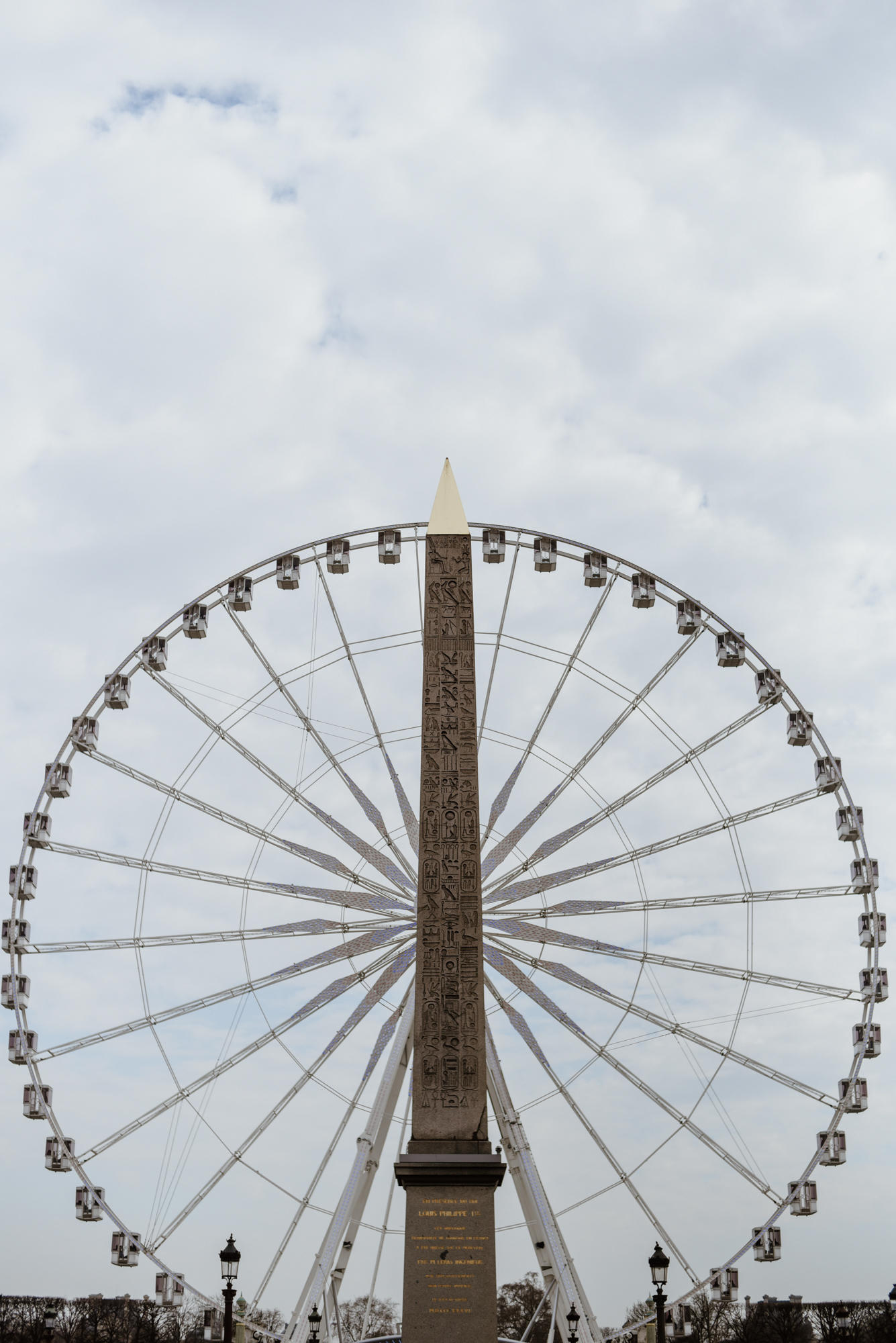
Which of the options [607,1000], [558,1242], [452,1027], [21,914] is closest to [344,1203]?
[558,1242]

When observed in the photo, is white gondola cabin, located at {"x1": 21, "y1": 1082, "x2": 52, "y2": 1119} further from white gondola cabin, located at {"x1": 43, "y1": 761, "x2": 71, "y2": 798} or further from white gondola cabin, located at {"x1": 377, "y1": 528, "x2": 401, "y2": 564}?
white gondola cabin, located at {"x1": 377, "y1": 528, "x2": 401, "y2": 564}

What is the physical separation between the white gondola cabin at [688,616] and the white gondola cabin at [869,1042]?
696 centimetres

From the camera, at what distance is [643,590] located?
26.8 m

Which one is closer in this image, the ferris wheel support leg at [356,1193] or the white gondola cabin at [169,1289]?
the ferris wheel support leg at [356,1193]

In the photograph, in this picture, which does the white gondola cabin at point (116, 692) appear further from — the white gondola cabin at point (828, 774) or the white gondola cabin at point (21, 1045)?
the white gondola cabin at point (828, 774)

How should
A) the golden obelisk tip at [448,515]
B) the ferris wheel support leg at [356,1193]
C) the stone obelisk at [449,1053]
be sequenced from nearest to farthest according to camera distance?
the stone obelisk at [449,1053]
the golden obelisk tip at [448,515]
the ferris wheel support leg at [356,1193]

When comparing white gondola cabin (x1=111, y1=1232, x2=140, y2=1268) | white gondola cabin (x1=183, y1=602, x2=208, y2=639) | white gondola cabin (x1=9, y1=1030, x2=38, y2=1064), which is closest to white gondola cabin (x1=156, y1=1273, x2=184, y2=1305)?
white gondola cabin (x1=111, y1=1232, x2=140, y2=1268)

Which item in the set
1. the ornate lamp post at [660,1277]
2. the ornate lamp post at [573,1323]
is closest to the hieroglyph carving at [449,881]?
the ornate lamp post at [660,1277]

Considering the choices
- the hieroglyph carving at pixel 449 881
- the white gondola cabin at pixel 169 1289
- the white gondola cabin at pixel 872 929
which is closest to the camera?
the hieroglyph carving at pixel 449 881

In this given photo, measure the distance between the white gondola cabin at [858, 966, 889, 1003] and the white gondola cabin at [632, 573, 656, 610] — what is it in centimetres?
705

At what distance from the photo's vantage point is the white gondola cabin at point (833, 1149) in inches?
925

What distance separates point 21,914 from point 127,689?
4.00m

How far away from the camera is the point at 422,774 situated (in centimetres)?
1501

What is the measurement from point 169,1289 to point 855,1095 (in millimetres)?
10636
